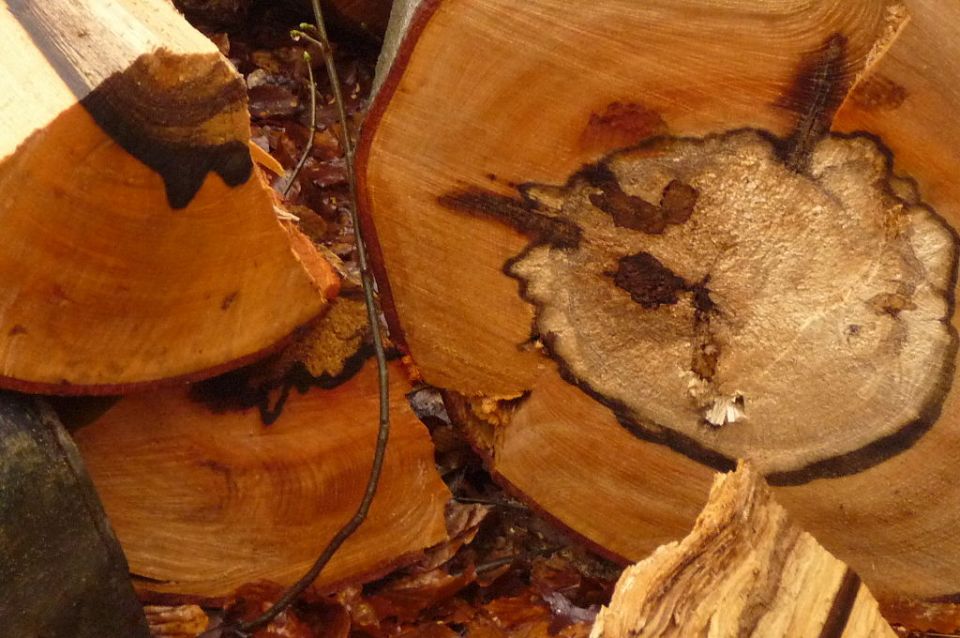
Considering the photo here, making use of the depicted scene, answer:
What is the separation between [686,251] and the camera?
149 centimetres

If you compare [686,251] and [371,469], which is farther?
[371,469]

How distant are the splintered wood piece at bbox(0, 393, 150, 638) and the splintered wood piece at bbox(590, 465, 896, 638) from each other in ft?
2.47

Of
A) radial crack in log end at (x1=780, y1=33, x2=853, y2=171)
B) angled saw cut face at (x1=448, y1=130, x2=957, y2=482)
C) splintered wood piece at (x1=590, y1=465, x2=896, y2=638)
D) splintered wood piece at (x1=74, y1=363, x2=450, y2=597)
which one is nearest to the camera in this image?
splintered wood piece at (x1=590, y1=465, x2=896, y2=638)

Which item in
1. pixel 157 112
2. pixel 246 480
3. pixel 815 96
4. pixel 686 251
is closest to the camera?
pixel 157 112

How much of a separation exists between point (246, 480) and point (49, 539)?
15.3 inches

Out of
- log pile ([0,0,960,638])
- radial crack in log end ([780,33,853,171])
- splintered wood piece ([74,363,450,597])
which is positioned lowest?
splintered wood piece ([74,363,450,597])

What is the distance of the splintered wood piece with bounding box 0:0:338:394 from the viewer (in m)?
1.19

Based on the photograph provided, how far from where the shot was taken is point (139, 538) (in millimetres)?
1631

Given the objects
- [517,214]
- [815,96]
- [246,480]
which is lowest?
[246,480]

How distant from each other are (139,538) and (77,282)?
0.55m

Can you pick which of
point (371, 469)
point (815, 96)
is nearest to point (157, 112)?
point (371, 469)

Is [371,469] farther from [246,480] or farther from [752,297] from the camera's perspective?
[752,297]

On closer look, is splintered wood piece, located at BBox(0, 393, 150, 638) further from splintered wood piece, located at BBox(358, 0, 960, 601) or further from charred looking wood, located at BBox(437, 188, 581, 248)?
charred looking wood, located at BBox(437, 188, 581, 248)

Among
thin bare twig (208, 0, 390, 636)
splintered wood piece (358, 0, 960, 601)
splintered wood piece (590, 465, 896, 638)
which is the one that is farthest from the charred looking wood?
splintered wood piece (590, 465, 896, 638)
